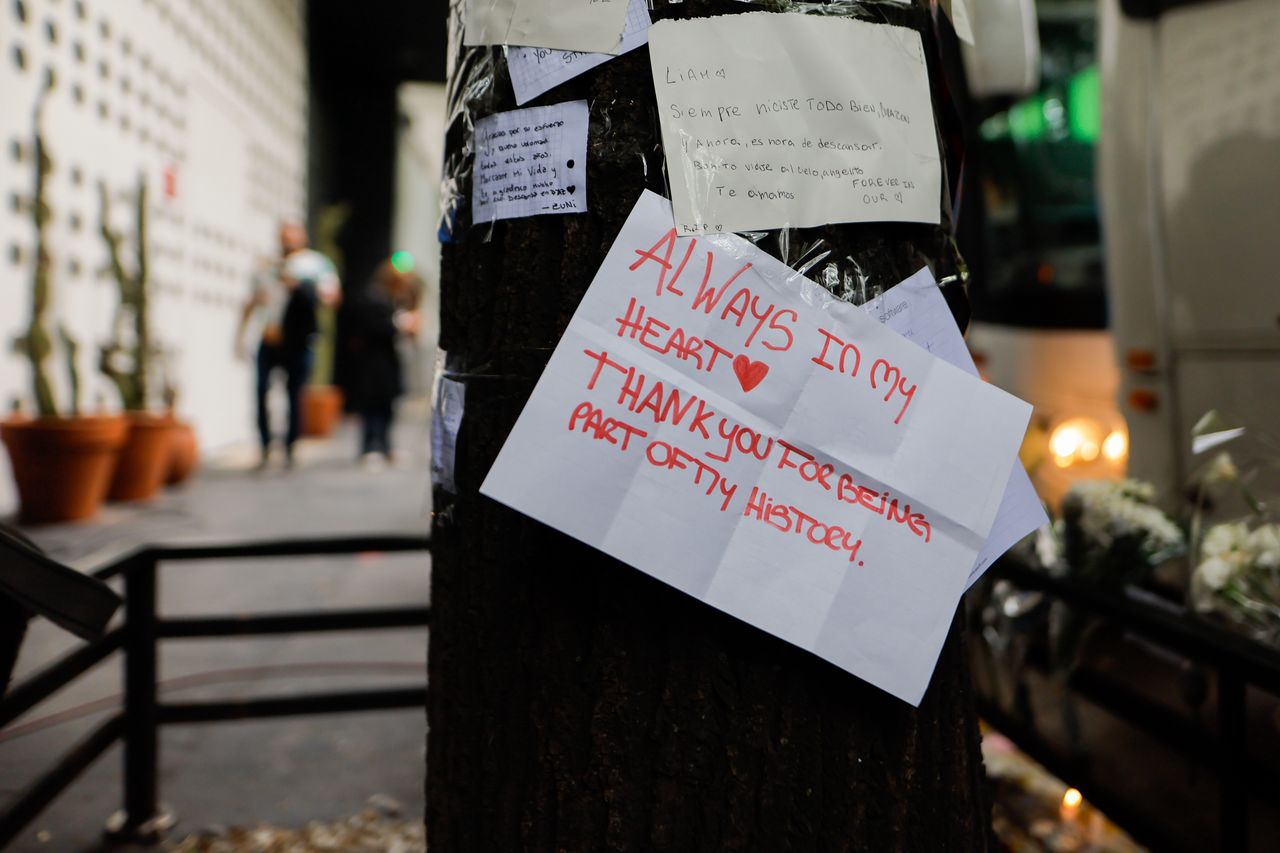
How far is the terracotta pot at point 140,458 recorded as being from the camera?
5.99 metres

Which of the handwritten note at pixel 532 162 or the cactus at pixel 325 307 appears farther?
the cactus at pixel 325 307

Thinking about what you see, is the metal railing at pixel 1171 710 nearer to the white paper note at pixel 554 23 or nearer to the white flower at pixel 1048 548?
the white flower at pixel 1048 548

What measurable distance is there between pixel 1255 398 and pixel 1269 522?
→ 1.15m

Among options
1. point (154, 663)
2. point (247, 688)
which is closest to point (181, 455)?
point (247, 688)

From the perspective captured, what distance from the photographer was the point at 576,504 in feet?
3.29

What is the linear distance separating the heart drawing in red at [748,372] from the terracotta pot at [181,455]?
257 inches

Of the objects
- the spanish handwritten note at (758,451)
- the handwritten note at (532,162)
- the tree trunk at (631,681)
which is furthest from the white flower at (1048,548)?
the handwritten note at (532,162)

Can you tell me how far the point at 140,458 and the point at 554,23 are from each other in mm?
5904

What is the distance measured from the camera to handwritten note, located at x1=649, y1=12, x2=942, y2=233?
1036 mm

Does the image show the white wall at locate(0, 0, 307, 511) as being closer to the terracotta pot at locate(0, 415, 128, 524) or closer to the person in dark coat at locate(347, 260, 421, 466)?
the terracotta pot at locate(0, 415, 128, 524)

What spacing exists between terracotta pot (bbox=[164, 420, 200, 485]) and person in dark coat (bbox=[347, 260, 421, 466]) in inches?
69.4

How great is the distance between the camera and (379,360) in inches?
340

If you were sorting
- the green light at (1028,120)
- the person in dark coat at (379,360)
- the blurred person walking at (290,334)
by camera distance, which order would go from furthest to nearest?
1. the person in dark coat at (379,360)
2. the blurred person walking at (290,334)
3. the green light at (1028,120)

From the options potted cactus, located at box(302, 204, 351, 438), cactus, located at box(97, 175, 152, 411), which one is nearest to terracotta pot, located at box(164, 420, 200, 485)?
cactus, located at box(97, 175, 152, 411)
